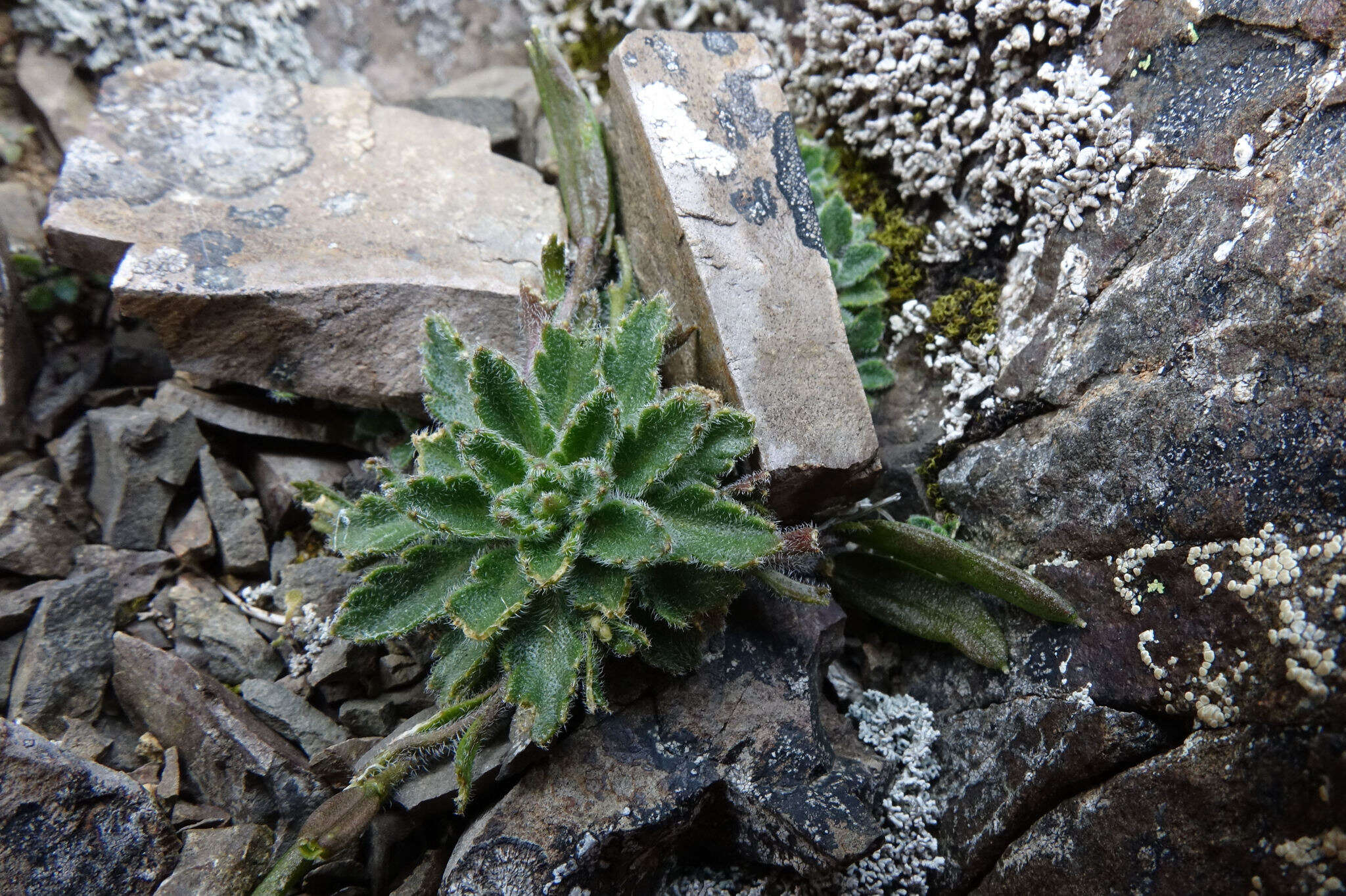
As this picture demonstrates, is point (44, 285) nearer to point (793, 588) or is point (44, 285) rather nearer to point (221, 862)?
point (221, 862)

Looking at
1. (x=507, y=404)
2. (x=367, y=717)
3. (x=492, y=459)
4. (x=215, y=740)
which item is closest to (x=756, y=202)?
(x=507, y=404)

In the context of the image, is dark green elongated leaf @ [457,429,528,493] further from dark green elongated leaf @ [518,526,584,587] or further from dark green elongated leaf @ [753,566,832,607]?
dark green elongated leaf @ [753,566,832,607]

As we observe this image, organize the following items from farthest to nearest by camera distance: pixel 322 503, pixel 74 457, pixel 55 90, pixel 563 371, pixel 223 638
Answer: pixel 55 90, pixel 74 457, pixel 322 503, pixel 223 638, pixel 563 371

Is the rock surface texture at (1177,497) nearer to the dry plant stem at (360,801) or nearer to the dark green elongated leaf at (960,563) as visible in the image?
the dark green elongated leaf at (960,563)

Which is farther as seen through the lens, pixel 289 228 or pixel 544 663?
pixel 289 228

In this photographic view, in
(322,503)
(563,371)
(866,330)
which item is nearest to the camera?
(563,371)

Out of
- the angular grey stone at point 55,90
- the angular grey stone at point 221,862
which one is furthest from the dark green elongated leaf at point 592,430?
the angular grey stone at point 55,90
